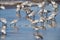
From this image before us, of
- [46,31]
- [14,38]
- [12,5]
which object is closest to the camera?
[14,38]

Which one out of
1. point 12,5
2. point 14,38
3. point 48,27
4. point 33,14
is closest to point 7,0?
point 12,5

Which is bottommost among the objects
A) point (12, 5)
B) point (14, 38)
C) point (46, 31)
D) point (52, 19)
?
point (14, 38)

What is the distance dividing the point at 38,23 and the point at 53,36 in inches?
29.3

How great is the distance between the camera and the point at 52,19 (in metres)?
6.70

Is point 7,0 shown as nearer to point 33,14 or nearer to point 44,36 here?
point 33,14

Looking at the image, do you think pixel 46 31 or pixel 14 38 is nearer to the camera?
pixel 14 38

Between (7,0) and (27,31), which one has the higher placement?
(7,0)

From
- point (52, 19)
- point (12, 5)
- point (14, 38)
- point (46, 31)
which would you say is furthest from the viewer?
point (12, 5)

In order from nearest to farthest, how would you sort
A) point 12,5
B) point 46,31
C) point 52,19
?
Answer: point 46,31 → point 52,19 → point 12,5

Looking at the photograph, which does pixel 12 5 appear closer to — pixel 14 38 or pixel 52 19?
pixel 52 19

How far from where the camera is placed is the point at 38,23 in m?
6.54

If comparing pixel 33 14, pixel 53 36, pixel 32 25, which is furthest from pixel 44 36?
pixel 33 14

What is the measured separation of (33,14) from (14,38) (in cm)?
142

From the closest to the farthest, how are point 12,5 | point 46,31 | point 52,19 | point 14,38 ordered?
point 14,38, point 46,31, point 52,19, point 12,5
